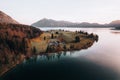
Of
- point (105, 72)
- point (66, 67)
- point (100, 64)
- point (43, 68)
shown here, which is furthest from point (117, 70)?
point (43, 68)

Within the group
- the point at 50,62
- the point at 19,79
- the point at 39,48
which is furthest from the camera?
the point at 39,48

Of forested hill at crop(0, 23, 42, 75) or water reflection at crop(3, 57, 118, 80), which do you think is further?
forested hill at crop(0, 23, 42, 75)

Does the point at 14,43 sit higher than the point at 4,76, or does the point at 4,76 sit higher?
the point at 14,43

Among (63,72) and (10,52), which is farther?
(10,52)

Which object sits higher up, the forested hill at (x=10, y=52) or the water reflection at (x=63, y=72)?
the forested hill at (x=10, y=52)

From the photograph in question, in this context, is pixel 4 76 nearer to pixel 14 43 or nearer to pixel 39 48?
pixel 14 43

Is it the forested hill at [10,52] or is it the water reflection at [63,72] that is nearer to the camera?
the water reflection at [63,72]

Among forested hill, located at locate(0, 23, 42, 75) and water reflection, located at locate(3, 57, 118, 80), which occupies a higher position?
forested hill, located at locate(0, 23, 42, 75)

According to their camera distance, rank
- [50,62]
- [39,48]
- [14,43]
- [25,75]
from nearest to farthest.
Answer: [25,75] < [50,62] < [14,43] < [39,48]

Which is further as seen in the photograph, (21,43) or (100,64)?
(21,43)

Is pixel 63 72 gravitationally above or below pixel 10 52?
below
